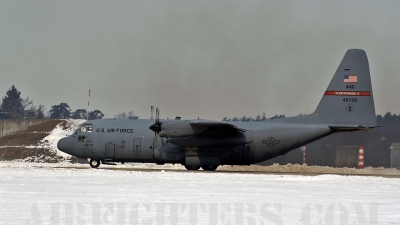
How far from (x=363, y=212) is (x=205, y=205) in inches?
175

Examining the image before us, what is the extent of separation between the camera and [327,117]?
33.8 meters

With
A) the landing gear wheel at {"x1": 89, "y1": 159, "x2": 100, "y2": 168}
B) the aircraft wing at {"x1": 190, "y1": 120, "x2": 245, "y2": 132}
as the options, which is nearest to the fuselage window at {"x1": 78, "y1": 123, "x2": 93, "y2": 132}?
the landing gear wheel at {"x1": 89, "y1": 159, "x2": 100, "y2": 168}

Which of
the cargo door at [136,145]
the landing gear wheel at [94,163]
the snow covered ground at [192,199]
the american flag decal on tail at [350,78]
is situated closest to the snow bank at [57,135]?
the landing gear wheel at [94,163]

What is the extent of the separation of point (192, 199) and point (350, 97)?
18.6m

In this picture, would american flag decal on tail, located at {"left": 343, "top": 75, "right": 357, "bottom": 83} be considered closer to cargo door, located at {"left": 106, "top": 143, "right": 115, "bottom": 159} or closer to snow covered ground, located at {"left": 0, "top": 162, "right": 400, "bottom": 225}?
snow covered ground, located at {"left": 0, "top": 162, "right": 400, "bottom": 225}

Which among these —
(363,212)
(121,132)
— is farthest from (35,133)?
(363,212)

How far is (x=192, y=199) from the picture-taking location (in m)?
18.1

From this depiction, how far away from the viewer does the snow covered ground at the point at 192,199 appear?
1397 centimetres

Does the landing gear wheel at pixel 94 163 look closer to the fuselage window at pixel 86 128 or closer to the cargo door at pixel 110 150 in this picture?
the cargo door at pixel 110 150

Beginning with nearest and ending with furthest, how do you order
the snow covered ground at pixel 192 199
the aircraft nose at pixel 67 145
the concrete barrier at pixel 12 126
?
the snow covered ground at pixel 192 199 → the aircraft nose at pixel 67 145 → the concrete barrier at pixel 12 126

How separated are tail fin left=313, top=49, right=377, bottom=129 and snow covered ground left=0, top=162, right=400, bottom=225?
20.1 ft

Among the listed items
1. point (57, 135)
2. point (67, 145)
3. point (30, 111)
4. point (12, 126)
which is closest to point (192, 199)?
point (67, 145)

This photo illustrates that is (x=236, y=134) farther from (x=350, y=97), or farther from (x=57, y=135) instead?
(x=57, y=135)

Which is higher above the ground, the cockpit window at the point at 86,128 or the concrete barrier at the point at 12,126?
the concrete barrier at the point at 12,126
